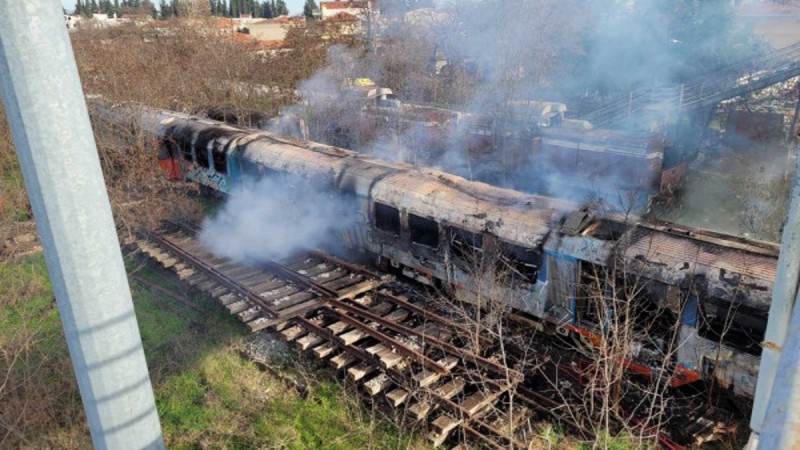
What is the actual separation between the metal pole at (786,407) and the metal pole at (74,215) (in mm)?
2294

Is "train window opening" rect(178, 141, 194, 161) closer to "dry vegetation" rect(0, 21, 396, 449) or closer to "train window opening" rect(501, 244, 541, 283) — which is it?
"dry vegetation" rect(0, 21, 396, 449)

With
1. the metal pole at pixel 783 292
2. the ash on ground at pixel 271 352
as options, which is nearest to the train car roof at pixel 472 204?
the ash on ground at pixel 271 352

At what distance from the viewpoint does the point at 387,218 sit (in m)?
9.95

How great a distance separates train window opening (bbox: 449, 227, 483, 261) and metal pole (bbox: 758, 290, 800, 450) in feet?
24.1

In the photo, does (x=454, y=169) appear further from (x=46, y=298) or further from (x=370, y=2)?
(x=370, y=2)

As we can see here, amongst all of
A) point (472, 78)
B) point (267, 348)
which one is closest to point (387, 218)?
point (267, 348)

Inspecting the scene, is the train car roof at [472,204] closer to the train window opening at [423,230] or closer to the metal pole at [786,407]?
the train window opening at [423,230]

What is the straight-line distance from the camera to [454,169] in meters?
16.5

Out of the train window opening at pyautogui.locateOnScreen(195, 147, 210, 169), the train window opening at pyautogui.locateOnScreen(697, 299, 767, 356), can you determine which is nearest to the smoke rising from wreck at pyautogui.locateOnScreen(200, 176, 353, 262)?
the train window opening at pyautogui.locateOnScreen(195, 147, 210, 169)

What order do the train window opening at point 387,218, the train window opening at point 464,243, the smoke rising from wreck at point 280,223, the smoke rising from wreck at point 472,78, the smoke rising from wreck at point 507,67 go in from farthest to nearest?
the smoke rising from wreck at point 507,67 < the smoke rising from wreck at point 472,78 < the smoke rising from wreck at point 280,223 < the train window opening at point 387,218 < the train window opening at point 464,243

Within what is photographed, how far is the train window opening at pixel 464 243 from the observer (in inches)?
339

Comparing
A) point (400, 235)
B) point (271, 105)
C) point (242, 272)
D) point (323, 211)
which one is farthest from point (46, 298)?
point (271, 105)

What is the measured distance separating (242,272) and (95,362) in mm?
7705

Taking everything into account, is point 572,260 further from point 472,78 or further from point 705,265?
point 472,78
